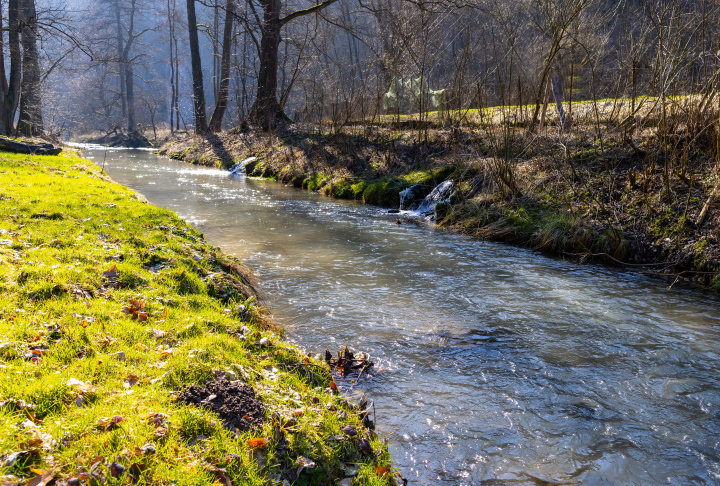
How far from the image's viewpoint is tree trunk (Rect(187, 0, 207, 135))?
89.5 ft

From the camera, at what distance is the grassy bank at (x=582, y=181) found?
293 inches

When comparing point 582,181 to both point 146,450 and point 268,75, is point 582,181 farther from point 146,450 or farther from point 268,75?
point 268,75

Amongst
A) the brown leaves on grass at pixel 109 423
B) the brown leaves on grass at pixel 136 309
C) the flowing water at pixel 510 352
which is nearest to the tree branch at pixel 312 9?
the flowing water at pixel 510 352

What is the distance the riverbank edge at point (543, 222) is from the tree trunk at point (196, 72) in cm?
1484

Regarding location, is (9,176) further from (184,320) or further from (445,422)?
(445,422)

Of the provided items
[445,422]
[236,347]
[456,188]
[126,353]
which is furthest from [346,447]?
[456,188]

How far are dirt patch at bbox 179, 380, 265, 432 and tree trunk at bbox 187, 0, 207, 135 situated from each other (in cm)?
2791

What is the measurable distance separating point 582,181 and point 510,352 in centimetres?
623

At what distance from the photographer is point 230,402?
3.00 metres

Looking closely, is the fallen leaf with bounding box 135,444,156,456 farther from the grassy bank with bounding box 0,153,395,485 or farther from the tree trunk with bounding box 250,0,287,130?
the tree trunk with bounding box 250,0,287,130

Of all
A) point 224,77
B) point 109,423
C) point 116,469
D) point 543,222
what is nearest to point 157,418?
point 109,423

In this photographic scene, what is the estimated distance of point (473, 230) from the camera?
32.8ft

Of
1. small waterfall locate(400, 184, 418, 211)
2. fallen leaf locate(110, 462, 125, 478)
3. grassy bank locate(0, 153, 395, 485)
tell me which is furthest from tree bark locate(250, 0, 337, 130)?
fallen leaf locate(110, 462, 125, 478)

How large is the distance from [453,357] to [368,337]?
0.94 metres
